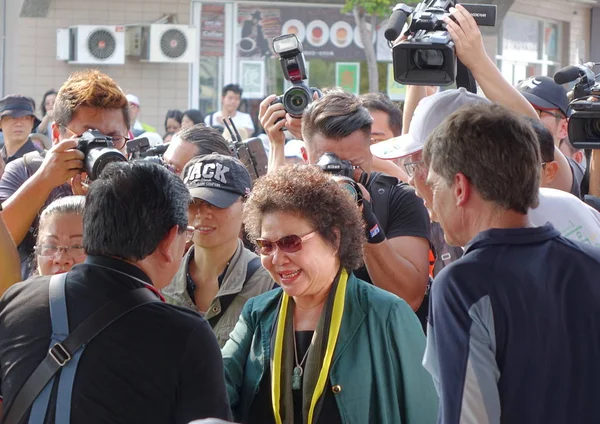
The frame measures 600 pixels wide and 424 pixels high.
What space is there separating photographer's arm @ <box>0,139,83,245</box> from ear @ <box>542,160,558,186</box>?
5.89 ft

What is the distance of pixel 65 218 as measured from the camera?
12.1 feet

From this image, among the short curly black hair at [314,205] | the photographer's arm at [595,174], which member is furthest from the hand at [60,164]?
the photographer's arm at [595,174]

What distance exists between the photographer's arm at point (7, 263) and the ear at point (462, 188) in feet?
5.55

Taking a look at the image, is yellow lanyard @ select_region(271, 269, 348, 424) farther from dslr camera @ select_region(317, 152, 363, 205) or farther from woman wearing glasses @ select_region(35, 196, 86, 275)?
woman wearing glasses @ select_region(35, 196, 86, 275)

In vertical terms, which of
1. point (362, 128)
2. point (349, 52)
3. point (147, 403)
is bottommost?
point (147, 403)

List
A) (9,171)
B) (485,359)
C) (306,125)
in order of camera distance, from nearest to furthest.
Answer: (485,359), (306,125), (9,171)

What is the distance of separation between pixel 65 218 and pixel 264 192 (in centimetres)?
75

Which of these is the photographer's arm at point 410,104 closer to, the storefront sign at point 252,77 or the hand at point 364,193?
the hand at point 364,193

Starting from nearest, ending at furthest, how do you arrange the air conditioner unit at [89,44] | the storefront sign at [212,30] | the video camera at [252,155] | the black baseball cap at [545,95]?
the black baseball cap at [545,95], the video camera at [252,155], the air conditioner unit at [89,44], the storefront sign at [212,30]

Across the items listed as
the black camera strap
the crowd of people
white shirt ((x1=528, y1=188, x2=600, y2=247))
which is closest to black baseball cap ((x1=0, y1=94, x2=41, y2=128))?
the crowd of people

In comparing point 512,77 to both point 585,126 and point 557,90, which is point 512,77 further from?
point 585,126

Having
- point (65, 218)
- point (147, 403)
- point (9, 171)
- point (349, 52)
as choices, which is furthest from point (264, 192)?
point (349, 52)

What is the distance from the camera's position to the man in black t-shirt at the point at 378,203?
3.94 m

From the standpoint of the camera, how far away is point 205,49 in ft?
53.0
